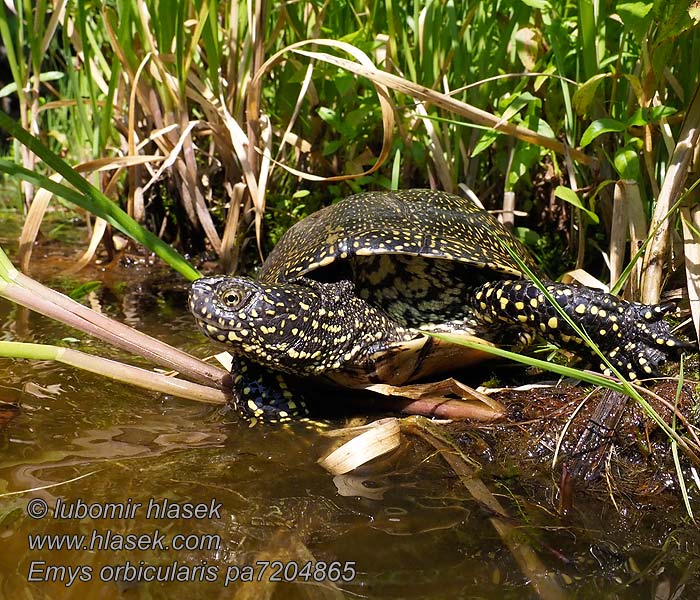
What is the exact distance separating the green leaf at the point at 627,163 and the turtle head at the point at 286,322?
3.73 feet

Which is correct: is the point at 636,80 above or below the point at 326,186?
above

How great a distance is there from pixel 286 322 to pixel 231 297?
0.22 m

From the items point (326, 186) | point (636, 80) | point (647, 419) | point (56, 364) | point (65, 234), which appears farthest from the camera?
point (65, 234)

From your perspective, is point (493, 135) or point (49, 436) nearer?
point (49, 436)

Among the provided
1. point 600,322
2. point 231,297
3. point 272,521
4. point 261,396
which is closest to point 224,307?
point 231,297

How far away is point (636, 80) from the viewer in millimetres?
2889

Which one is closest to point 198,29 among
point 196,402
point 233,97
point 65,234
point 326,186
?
point 233,97

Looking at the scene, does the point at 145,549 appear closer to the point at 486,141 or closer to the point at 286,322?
the point at 286,322

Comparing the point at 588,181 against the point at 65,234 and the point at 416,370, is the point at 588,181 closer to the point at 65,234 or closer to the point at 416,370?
the point at 416,370

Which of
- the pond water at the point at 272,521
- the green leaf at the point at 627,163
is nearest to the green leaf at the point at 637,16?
the green leaf at the point at 627,163

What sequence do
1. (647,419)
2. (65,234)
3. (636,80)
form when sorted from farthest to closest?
(65,234) → (636,80) → (647,419)

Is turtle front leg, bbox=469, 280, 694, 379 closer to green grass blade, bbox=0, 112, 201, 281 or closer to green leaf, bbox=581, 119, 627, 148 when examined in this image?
green leaf, bbox=581, 119, 627, 148

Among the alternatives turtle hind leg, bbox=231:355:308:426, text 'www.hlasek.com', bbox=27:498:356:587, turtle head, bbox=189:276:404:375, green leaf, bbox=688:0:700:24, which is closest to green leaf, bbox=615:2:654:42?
green leaf, bbox=688:0:700:24

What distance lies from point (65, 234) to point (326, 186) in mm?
2259
